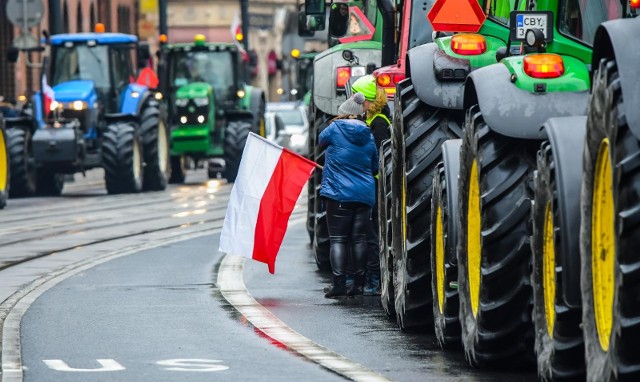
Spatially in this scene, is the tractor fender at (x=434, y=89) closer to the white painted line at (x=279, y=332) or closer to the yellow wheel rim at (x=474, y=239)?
the white painted line at (x=279, y=332)

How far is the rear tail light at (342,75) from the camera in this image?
→ 19.0 meters

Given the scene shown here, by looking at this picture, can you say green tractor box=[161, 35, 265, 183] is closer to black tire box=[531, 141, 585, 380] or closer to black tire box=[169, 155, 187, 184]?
black tire box=[169, 155, 187, 184]

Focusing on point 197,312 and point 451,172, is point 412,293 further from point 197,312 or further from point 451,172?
point 197,312

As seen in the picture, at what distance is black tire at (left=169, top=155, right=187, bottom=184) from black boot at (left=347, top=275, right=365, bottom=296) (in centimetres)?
2690

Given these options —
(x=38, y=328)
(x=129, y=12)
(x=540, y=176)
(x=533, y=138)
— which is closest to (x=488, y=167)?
(x=533, y=138)

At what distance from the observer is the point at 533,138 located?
10.2 metres

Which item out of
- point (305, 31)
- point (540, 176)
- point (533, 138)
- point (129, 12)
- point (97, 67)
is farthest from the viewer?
point (129, 12)

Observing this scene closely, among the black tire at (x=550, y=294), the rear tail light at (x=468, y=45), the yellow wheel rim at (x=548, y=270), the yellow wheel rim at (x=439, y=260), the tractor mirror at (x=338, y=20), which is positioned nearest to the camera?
the black tire at (x=550, y=294)

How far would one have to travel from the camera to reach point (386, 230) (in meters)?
14.0

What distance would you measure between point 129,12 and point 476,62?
61991mm

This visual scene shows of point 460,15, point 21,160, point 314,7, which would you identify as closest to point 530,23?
point 460,15

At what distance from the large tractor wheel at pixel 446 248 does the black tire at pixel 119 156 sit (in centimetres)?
2368

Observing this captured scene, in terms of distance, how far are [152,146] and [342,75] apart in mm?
18459

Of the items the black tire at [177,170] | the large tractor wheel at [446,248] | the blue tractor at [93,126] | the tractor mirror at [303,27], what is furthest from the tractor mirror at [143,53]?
→ the large tractor wheel at [446,248]
